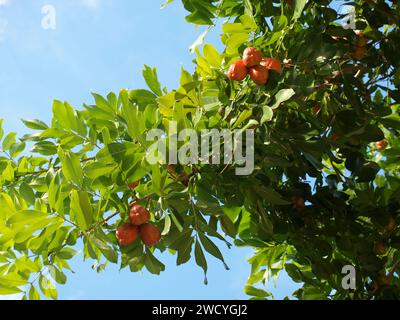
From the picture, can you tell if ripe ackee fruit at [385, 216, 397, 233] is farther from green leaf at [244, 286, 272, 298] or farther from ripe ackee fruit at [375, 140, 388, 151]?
ripe ackee fruit at [375, 140, 388, 151]

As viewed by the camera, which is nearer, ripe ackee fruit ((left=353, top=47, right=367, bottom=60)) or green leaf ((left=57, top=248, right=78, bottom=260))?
green leaf ((left=57, top=248, right=78, bottom=260))

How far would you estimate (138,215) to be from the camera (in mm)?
2598

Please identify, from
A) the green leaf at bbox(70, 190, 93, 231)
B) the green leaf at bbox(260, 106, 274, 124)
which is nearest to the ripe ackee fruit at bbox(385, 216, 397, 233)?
the green leaf at bbox(260, 106, 274, 124)

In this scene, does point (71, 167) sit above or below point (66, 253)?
above

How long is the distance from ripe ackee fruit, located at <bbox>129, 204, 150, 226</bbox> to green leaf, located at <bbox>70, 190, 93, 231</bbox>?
18 centimetres

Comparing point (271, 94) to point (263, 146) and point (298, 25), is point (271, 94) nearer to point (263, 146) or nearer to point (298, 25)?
point (263, 146)

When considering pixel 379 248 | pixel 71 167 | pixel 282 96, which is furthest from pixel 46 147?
pixel 379 248

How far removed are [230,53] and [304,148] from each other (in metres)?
0.65

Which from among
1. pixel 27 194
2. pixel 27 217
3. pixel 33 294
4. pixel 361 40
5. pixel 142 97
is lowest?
pixel 33 294

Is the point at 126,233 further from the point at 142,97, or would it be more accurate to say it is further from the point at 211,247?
the point at 142,97

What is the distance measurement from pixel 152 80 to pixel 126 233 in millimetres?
888

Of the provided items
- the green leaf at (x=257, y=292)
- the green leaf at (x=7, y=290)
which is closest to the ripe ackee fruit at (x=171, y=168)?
the green leaf at (x=7, y=290)

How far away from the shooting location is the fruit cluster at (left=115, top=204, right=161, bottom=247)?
8.55 ft
